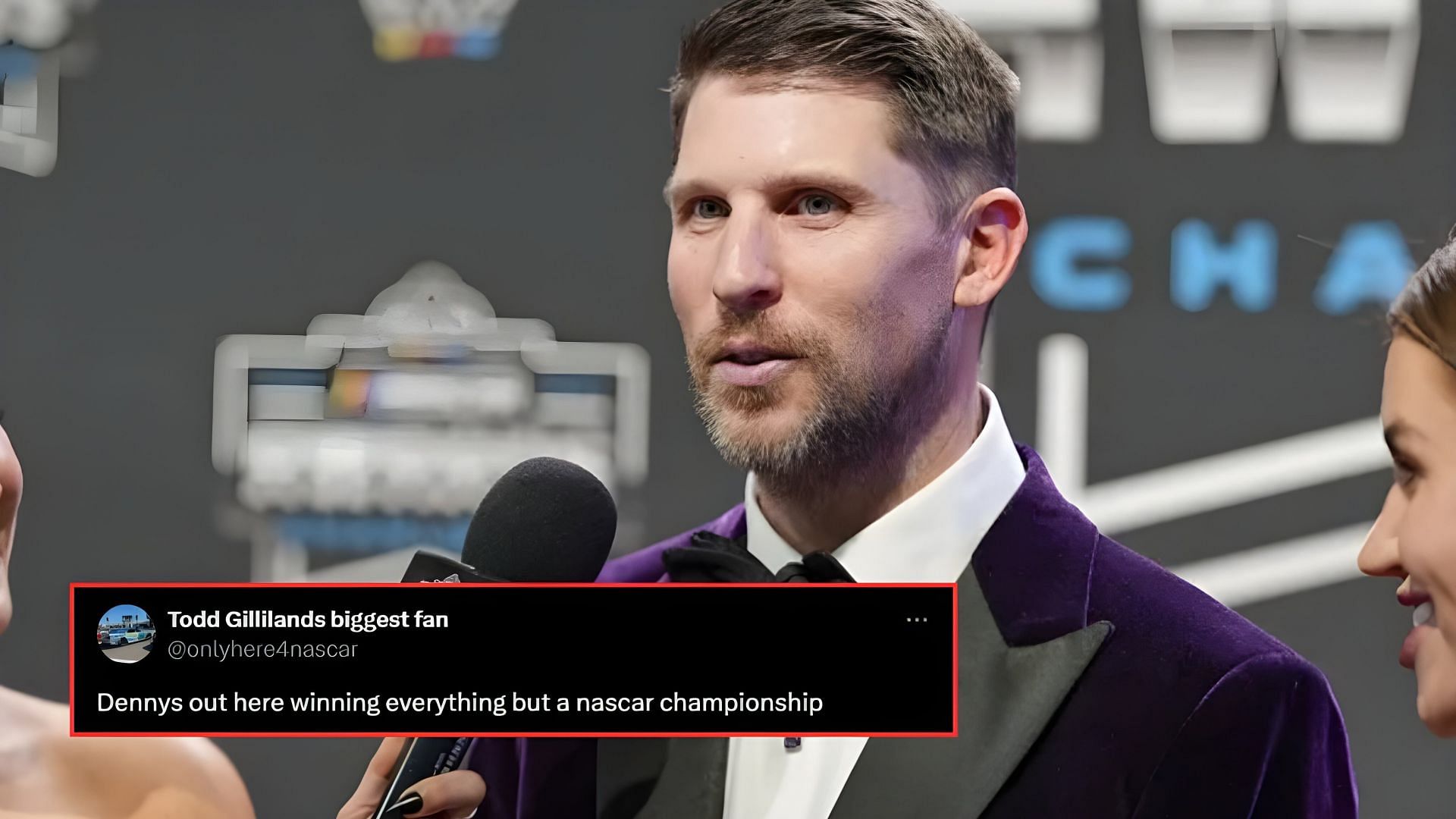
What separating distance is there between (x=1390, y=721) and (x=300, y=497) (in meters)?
1.23

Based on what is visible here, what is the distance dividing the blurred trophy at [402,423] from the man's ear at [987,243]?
55 centimetres

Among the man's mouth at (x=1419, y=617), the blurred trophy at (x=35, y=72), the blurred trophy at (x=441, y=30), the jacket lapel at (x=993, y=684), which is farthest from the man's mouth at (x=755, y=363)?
the blurred trophy at (x=35, y=72)

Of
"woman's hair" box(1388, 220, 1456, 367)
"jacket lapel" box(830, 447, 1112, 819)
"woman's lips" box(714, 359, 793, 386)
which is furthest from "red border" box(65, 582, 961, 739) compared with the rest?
"woman's hair" box(1388, 220, 1456, 367)

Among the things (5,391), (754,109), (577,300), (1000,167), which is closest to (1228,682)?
(1000,167)

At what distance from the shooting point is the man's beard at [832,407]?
4.03 feet

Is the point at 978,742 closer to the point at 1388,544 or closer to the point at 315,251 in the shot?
the point at 1388,544

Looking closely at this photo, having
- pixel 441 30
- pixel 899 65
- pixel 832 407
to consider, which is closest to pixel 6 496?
pixel 441 30

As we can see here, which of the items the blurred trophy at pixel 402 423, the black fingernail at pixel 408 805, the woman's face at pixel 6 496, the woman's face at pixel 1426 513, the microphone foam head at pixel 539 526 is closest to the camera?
the woman's face at pixel 1426 513

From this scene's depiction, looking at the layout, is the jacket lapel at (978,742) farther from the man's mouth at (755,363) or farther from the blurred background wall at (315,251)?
the blurred background wall at (315,251)

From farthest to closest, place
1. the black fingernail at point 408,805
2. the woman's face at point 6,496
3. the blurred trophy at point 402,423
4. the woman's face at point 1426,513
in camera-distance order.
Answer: the blurred trophy at point 402,423 → the woman's face at point 6,496 → the black fingernail at point 408,805 → the woman's face at point 1426,513

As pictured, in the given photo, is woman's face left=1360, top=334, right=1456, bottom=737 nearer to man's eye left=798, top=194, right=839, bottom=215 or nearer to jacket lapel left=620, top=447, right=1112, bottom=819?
jacket lapel left=620, top=447, right=1112, bottom=819

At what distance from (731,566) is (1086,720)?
1.01 feet

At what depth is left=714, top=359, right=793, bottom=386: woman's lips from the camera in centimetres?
123

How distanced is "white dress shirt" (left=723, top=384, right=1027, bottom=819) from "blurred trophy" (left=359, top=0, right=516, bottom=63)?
795mm
